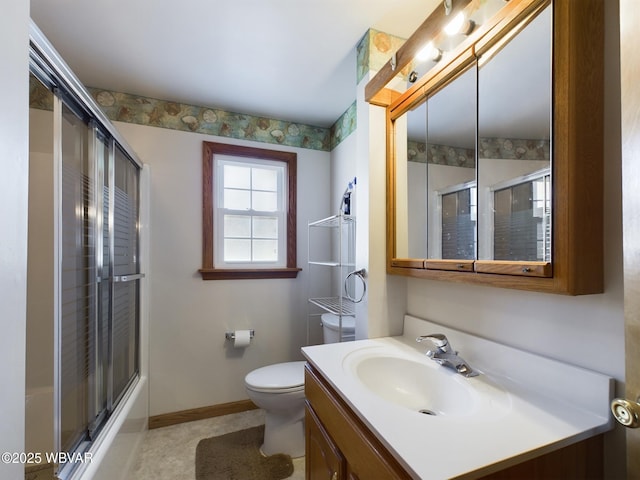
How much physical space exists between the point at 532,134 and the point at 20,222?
1266 millimetres

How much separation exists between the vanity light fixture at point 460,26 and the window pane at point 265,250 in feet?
5.91

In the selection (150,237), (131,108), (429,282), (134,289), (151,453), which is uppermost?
(131,108)

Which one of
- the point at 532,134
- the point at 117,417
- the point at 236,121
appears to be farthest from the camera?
the point at 236,121

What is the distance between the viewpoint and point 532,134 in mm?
807

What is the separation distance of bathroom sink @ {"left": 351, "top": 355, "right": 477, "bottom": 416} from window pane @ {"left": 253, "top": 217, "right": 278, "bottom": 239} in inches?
58.3

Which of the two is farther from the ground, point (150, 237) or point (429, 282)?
point (150, 237)

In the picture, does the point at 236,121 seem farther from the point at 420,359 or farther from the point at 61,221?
the point at 420,359

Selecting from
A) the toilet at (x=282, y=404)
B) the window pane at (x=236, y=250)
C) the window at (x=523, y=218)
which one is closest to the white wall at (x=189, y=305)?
the window pane at (x=236, y=250)

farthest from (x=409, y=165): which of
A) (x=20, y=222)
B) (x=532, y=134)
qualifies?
(x=20, y=222)

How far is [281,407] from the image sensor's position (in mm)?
1649

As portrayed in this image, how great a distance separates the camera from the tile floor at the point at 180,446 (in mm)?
1561

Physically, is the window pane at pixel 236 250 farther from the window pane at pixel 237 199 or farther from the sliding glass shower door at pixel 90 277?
the sliding glass shower door at pixel 90 277

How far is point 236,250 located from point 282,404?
119cm

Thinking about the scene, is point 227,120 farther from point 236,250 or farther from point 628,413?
point 628,413
